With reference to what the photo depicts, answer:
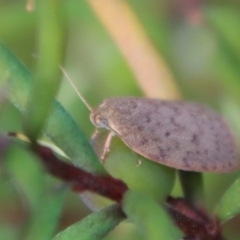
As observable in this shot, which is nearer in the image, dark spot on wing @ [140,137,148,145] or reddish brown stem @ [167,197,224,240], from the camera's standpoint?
reddish brown stem @ [167,197,224,240]

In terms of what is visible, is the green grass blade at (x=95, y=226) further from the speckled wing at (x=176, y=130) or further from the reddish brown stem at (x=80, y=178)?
the speckled wing at (x=176, y=130)

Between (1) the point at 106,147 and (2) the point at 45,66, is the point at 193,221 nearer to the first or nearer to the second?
(1) the point at 106,147

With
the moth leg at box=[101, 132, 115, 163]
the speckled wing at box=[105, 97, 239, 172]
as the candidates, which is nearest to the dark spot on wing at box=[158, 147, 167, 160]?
the speckled wing at box=[105, 97, 239, 172]

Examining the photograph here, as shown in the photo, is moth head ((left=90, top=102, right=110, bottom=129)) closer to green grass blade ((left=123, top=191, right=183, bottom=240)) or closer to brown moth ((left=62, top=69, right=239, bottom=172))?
brown moth ((left=62, top=69, right=239, bottom=172))

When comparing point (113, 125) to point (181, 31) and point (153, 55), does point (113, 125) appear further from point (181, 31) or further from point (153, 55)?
point (181, 31)

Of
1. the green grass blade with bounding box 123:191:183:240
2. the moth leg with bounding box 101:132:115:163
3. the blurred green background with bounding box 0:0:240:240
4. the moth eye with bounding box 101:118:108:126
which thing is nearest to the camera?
the green grass blade with bounding box 123:191:183:240

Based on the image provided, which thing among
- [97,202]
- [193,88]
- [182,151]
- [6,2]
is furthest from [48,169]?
[6,2]

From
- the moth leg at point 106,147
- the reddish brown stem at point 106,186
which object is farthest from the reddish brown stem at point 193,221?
the moth leg at point 106,147

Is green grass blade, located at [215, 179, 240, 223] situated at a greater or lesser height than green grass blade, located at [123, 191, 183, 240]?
lesser
